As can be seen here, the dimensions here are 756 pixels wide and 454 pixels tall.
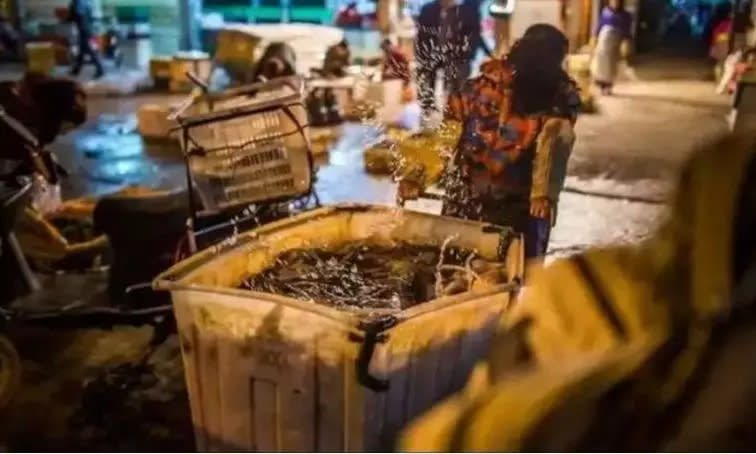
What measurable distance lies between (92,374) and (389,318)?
2643mm

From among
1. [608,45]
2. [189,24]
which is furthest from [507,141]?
[189,24]

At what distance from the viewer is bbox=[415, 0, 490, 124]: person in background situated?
8.14m

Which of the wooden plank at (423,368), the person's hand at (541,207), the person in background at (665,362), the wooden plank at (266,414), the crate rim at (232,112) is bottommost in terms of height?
the wooden plank at (266,414)

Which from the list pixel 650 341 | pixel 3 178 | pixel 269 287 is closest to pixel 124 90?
pixel 3 178

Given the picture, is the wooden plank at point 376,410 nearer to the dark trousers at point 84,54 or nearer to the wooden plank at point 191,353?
the wooden plank at point 191,353

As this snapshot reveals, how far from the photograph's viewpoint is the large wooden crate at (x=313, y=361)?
2.50 meters

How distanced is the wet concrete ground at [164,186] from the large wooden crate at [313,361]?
51 cm

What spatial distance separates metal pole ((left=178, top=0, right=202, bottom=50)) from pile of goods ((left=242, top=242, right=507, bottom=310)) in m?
17.0

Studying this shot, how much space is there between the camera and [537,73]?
4062 millimetres

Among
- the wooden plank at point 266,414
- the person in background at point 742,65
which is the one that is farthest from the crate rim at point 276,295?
the person in background at point 742,65

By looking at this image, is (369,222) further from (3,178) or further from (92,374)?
(3,178)

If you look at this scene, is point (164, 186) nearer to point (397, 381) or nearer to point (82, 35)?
point (397, 381)

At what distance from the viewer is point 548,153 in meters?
3.96

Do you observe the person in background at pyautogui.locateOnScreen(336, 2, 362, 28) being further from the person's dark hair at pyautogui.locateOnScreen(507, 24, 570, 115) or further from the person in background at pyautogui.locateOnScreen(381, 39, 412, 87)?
the person's dark hair at pyautogui.locateOnScreen(507, 24, 570, 115)
